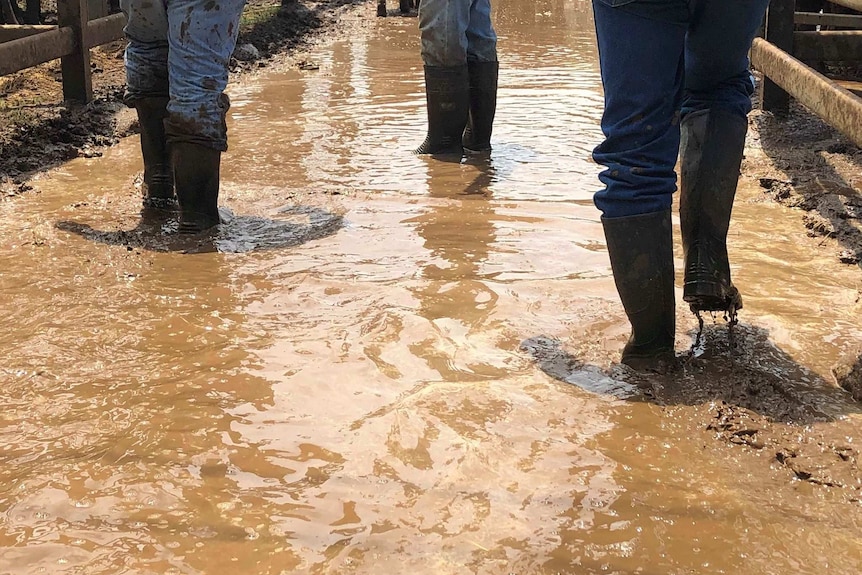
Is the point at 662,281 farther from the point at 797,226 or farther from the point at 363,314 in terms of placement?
the point at 797,226

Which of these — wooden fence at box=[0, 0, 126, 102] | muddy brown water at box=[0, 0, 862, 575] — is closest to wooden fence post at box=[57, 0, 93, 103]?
wooden fence at box=[0, 0, 126, 102]

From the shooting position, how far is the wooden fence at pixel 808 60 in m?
3.44

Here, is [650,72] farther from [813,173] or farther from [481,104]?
[481,104]

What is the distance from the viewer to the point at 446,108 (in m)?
4.89

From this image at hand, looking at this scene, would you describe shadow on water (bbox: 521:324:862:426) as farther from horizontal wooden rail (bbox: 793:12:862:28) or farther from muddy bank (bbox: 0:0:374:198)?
horizontal wooden rail (bbox: 793:12:862:28)

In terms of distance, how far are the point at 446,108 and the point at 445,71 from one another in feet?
0.64

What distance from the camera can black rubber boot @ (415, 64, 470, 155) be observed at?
191 inches

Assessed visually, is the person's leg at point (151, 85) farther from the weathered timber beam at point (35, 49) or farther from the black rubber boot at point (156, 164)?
the weathered timber beam at point (35, 49)

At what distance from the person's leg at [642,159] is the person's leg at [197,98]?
1767 mm

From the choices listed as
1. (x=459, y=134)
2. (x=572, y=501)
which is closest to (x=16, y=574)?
(x=572, y=501)

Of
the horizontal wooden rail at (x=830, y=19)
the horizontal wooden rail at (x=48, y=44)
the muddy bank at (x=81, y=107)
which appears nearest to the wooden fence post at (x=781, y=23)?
the horizontal wooden rail at (x=830, y=19)

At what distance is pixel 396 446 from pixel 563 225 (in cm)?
172

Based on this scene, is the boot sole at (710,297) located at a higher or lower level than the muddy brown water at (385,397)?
higher

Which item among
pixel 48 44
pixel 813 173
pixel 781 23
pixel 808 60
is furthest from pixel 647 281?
pixel 48 44
